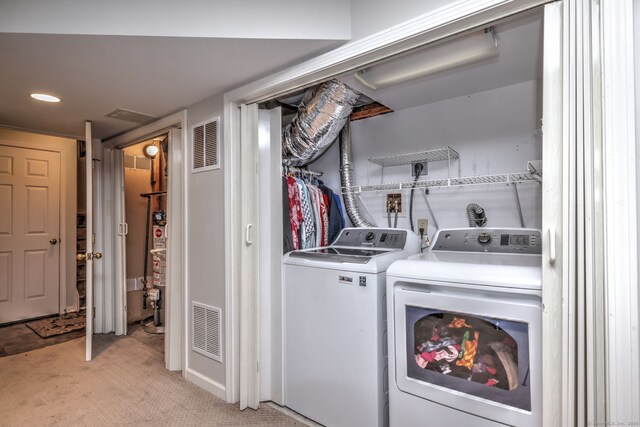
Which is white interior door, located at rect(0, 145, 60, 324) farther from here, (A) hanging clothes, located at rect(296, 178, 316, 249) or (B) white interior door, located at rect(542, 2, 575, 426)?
(B) white interior door, located at rect(542, 2, 575, 426)

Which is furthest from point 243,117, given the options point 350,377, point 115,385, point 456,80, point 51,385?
point 51,385

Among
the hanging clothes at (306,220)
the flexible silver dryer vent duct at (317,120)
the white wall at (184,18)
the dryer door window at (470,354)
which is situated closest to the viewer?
the dryer door window at (470,354)

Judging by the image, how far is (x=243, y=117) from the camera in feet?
6.84

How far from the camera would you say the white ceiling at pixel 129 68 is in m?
1.54

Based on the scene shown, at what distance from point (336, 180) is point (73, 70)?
72.6 inches

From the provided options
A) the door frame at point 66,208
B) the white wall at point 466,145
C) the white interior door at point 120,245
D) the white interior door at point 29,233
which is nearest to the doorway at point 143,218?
the white interior door at point 120,245

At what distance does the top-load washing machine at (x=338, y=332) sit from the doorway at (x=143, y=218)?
89.6 inches

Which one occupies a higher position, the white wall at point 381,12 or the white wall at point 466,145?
the white wall at point 381,12

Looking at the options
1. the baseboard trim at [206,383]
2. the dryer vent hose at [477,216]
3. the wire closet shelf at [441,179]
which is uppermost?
the wire closet shelf at [441,179]

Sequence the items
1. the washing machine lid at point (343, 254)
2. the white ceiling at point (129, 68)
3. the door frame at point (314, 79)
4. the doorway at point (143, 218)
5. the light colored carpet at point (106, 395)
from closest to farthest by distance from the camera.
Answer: the door frame at point (314, 79) → the white ceiling at point (129, 68) → the washing machine lid at point (343, 254) → the light colored carpet at point (106, 395) → the doorway at point (143, 218)

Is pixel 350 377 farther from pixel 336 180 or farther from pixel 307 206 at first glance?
pixel 336 180

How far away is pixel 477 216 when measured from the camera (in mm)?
2129

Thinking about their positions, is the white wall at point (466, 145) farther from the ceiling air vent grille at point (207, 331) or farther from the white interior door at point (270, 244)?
the ceiling air vent grille at point (207, 331)

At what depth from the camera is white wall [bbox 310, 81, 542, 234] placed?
2033mm
